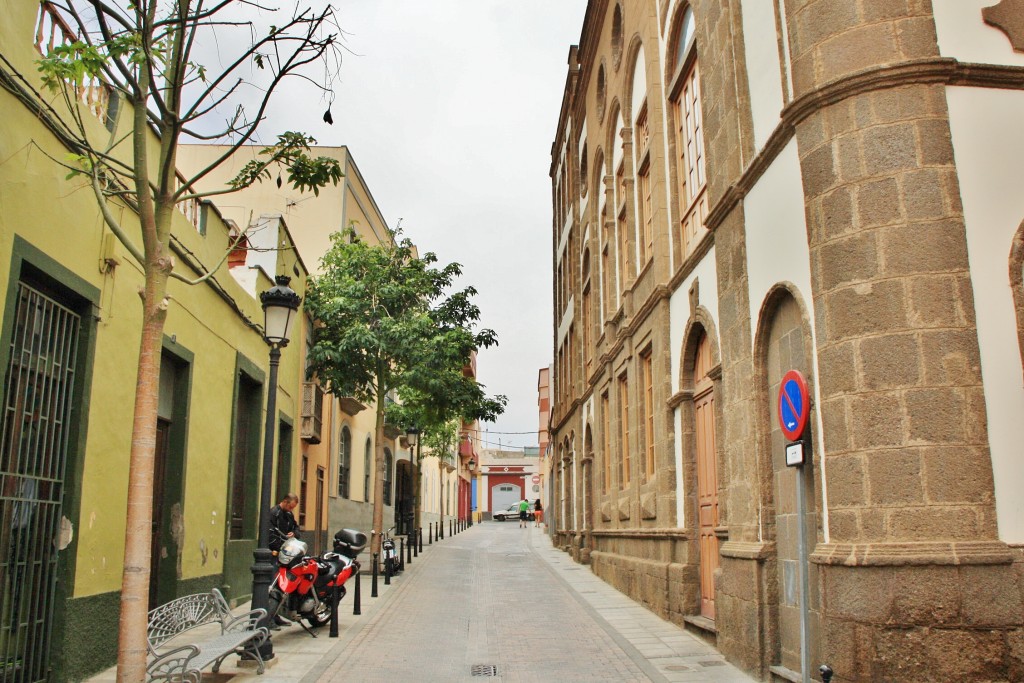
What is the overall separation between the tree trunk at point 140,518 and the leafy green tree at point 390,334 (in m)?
12.3

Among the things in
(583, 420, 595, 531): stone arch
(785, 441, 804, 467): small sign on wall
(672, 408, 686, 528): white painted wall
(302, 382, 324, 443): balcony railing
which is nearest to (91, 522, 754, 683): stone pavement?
(672, 408, 686, 528): white painted wall

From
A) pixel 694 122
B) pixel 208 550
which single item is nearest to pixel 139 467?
pixel 208 550

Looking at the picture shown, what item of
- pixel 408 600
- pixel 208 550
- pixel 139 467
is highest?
pixel 139 467

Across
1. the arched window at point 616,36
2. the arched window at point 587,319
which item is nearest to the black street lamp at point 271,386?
the arched window at point 616,36

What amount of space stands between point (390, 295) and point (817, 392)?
45.3 ft

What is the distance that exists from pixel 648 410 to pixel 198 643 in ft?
29.1

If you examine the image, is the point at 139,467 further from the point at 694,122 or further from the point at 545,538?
the point at 545,538

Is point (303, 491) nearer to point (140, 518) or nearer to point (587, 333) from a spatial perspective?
point (587, 333)

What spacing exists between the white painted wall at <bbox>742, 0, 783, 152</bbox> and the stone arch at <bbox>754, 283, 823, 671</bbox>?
1655 millimetres

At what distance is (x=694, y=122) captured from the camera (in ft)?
38.6

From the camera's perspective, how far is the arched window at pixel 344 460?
24348 millimetres

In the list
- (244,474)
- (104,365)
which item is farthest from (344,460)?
(104,365)

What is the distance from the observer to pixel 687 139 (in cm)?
1233

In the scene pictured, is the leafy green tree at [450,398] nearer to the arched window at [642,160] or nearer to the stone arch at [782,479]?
the arched window at [642,160]
